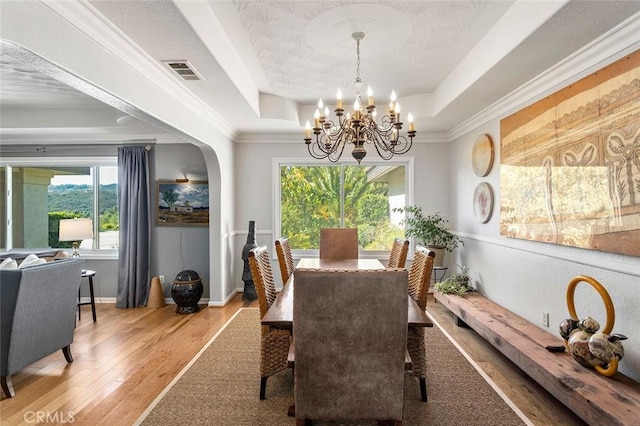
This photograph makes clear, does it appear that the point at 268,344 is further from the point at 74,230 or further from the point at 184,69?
the point at 74,230

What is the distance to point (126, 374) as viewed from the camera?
2.74m

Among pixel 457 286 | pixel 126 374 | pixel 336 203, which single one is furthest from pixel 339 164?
pixel 126 374

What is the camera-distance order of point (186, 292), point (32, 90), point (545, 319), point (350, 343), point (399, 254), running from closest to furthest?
point (350, 343)
point (545, 319)
point (399, 254)
point (32, 90)
point (186, 292)

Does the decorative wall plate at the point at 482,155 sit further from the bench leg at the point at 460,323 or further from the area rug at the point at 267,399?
the area rug at the point at 267,399

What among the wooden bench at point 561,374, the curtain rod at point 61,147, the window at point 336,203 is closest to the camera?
the wooden bench at point 561,374

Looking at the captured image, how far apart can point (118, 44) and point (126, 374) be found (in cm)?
240

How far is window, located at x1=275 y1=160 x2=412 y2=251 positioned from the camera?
17.6 feet

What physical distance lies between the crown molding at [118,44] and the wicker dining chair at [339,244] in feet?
6.67

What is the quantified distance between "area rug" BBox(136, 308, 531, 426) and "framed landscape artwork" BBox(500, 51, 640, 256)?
125 centimetres

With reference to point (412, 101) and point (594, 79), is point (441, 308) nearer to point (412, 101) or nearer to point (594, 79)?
point (412, 101)

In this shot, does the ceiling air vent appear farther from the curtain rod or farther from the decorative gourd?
the decorative gourd

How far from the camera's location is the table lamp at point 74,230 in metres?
4.18

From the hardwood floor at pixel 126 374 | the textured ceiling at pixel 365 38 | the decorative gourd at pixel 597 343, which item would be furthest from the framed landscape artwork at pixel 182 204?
the decorative gourd at pixel 597 343

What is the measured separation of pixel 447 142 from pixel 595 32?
305cm
